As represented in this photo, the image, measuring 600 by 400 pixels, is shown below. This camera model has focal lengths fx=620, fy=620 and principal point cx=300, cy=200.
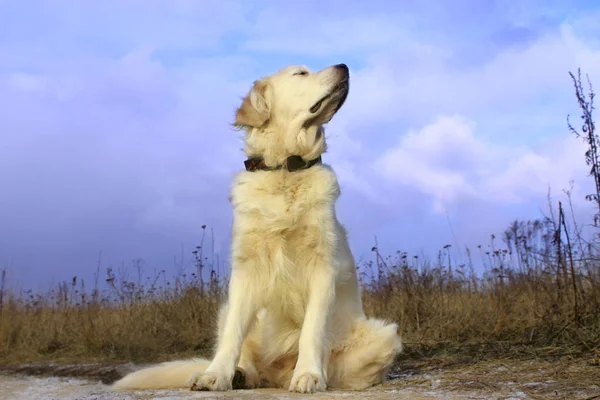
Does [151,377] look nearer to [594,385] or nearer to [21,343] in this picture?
[594,385]

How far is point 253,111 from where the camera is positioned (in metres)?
4.21

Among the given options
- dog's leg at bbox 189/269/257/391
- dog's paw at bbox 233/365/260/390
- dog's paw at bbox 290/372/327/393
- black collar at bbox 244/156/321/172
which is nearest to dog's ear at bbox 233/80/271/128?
black collar at bbox 244/156/321/172

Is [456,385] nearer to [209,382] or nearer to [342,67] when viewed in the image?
[209,382]

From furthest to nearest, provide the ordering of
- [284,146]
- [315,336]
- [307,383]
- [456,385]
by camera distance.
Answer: [284,146] → [456,385] → [315,336] → [307,383]

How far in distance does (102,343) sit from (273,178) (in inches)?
212

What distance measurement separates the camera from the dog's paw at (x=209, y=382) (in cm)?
336

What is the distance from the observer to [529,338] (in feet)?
18.9

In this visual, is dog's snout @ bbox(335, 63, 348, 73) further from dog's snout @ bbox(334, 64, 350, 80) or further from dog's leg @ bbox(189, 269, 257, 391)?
dog's leg @ bbox(189, 269, 257, 391)

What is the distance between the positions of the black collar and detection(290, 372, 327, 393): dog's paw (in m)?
1.30

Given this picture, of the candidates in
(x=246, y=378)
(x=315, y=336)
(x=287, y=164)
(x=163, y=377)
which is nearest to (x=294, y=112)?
(x=287, y=164)

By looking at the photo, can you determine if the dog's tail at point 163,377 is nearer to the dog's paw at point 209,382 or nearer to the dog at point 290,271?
the dog at point 290,271

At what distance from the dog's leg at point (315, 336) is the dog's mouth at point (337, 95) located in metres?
1.14

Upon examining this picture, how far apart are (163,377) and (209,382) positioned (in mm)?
712

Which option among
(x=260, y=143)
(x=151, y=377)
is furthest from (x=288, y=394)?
(x=260, y=143)
